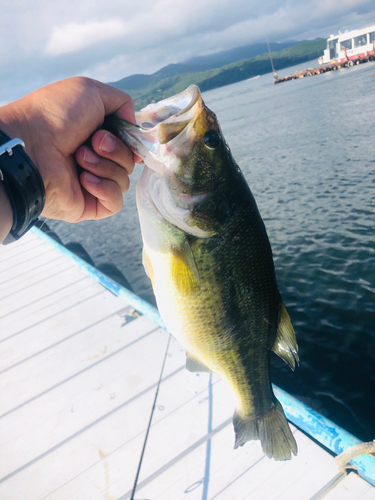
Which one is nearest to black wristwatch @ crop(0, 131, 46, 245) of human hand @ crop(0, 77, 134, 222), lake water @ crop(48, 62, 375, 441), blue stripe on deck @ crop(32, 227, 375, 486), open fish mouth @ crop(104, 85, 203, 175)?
human hand @ crop(0, 77, 134, 222)

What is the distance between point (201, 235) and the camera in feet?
6.10

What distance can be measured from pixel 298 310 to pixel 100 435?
631cm

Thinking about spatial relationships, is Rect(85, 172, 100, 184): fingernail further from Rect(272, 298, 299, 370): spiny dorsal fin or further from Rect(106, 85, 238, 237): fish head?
Rect(272, 298, 299, 370): spiny dorsal fin

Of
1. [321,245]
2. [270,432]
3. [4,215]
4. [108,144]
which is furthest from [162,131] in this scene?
[321,245]

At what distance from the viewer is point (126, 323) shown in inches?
206

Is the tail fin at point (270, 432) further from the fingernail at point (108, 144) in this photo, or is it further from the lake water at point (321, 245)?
the lake water at point (321, 245)

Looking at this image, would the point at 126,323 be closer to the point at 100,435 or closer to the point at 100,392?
the point at 100,392

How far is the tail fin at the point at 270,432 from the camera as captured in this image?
2174 mm

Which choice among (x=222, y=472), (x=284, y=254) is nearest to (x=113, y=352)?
(x=222, y=472)

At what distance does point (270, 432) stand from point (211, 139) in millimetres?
1853

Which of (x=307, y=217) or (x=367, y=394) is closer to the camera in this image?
(x=367, y=394)

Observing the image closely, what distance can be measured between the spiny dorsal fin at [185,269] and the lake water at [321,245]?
5.52m

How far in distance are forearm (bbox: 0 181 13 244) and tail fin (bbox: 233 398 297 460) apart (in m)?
1.83

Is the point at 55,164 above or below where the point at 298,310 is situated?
above
